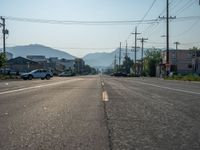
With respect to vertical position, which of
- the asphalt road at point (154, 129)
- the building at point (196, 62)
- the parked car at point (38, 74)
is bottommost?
the asphalt road at point (154, 129)

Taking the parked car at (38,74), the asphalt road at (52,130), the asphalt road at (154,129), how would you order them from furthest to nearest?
1. the parked car at (38,74)
2. the asphalt road at (154,129)
3. the asphalt road at (52,130)

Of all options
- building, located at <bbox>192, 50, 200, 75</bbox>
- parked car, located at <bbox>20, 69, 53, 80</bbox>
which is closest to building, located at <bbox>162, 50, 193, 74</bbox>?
building, located at <bbox>192, 50, 200, 75</bbox>

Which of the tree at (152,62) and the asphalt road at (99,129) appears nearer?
the asphalt road at (99,129)

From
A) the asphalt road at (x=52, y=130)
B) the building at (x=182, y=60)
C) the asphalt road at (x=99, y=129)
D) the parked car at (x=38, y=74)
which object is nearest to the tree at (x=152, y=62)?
the building at (x=182, y=60)

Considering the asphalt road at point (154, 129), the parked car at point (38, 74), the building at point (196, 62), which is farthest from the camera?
the building at point (196, 62)

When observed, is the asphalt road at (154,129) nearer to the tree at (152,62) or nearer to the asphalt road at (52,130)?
the asphalt road at (52,130)

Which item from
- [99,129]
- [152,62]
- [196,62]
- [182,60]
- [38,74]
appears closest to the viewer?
[99,129]

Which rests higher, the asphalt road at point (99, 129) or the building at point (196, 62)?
the building at point (196, 62)

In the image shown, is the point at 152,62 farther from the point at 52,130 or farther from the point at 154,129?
the point at 52,130

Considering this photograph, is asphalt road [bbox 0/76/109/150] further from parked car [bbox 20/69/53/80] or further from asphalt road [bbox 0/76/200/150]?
parked car [bbox 20/69/53/80]

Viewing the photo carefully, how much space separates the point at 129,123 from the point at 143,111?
8.23 ft

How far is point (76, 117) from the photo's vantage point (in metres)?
10.3

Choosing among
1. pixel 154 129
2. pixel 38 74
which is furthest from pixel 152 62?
pixel 154 129

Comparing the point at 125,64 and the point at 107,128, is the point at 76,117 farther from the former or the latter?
the point at 125,64
